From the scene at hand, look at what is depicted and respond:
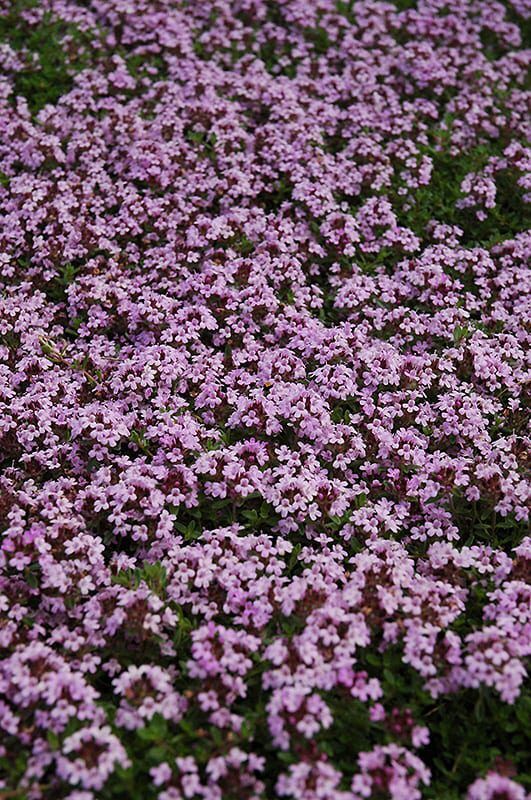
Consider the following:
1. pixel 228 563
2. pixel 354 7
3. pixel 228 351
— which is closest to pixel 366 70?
pixel 354 7

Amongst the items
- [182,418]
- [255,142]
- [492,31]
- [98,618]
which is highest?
[492,31]

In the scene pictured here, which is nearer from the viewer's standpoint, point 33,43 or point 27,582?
point 27,582

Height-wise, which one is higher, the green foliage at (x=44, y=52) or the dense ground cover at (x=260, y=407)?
the green foliage at (x=44, y=52)

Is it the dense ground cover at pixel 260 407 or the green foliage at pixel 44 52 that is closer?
the dense ground cover at pixel 260 407

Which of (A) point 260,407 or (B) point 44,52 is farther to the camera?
(B) point 44,52

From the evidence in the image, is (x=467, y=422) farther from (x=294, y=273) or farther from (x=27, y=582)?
(x=27, y=582)

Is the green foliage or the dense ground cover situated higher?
the green foliage

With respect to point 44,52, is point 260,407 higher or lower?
lower

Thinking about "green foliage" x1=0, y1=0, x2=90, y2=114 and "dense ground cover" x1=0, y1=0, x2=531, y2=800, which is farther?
"green foliage" x1=0, y1=0, x2=90, y2=114
